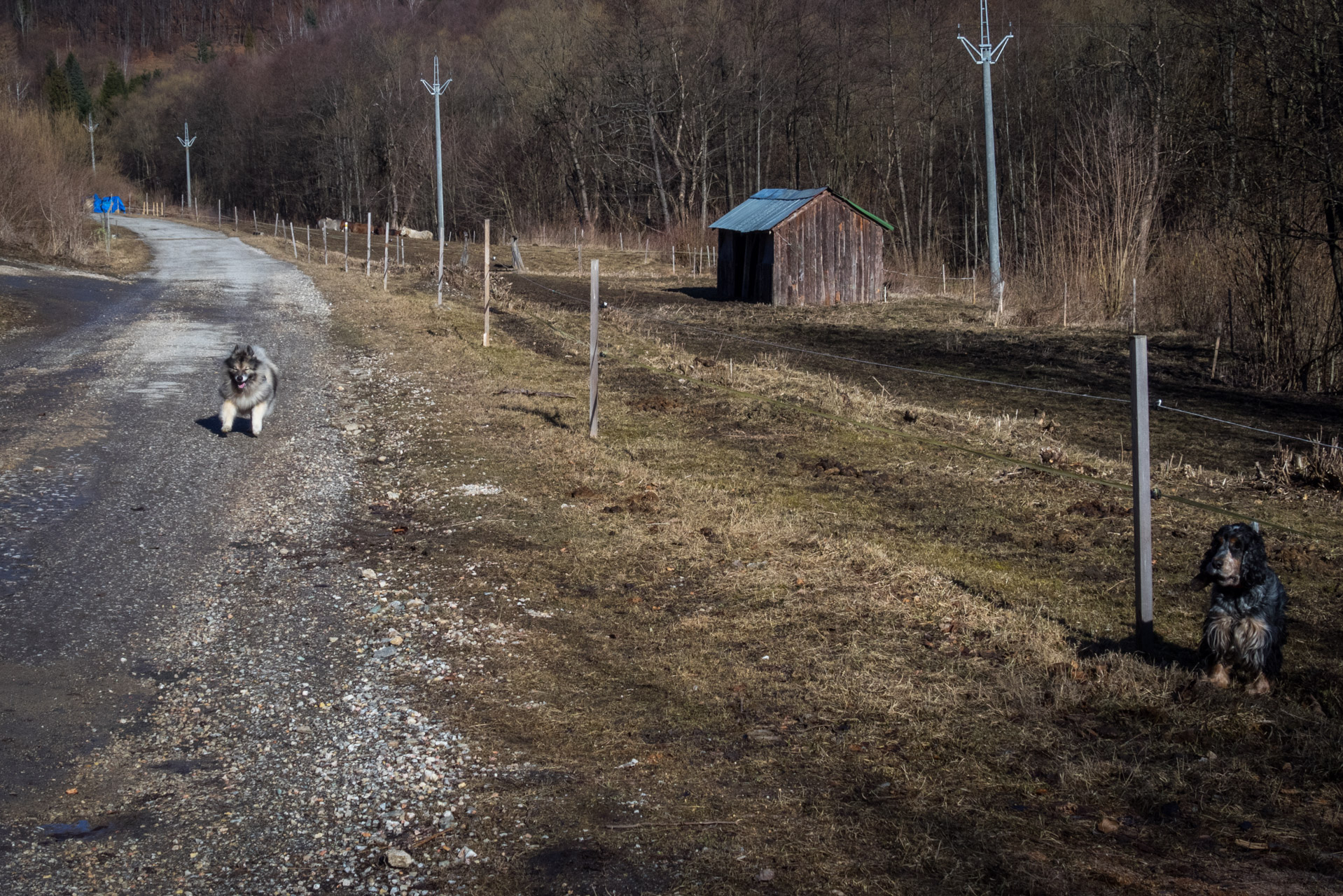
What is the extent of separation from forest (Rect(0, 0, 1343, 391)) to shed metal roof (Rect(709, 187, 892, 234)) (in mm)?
5969

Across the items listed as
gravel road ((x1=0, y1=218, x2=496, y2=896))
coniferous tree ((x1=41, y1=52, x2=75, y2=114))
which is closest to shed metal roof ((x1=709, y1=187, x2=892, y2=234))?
gravel road ((x1=0, y1=218, x2=496, y2=896))

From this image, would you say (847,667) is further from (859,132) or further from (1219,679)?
(859,132)

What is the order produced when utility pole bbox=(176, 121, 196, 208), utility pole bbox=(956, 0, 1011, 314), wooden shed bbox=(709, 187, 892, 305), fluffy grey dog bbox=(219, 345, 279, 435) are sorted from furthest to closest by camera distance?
utility pole bbox=(176, 121, 196, 208)
wooden shed bbox=(709, 187, 892, 305)
utility pole bbox=(956, 0, 1011, 314)
fluffy grey dog bbox=(219, 345, 279, 435)

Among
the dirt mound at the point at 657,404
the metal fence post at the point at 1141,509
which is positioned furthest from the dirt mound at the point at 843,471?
the metal fence post at the point at 1141,509

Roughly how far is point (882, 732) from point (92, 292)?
83.5ft

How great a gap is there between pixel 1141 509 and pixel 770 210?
29.4 metres

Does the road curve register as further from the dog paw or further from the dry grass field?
the dry grass field

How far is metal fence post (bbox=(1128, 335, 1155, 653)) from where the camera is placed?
5.70 metres

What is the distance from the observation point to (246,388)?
36.6 ft

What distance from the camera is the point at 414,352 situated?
55.6 feet

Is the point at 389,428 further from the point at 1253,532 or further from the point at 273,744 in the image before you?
the point at 1253,532

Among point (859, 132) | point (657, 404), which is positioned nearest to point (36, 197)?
point (657, 404)

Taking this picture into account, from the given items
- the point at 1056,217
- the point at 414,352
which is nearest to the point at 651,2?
the point at 1056,217

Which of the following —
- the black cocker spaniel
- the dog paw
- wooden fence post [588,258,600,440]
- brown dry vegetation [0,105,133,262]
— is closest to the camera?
the black cocker spaniel
